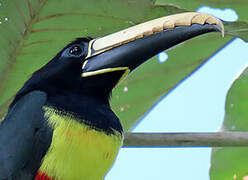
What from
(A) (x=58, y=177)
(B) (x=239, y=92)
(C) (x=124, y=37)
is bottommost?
(B) (x=239, y=92)

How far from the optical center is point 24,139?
12.9 ft

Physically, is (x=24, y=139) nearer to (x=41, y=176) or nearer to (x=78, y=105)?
(x=41, y=176)

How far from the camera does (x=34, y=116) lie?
3998mm

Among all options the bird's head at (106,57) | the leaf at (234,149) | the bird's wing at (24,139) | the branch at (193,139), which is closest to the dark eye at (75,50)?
the bird's head at (106,57)

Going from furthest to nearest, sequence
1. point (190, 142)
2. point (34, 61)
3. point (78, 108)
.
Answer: point (34, 61), point (78, 108), point (190, 142)

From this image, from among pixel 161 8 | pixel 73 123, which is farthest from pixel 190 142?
pixel 161 8

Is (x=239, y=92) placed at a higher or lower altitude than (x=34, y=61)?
lower

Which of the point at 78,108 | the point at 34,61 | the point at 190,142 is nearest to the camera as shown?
the point at 190,142

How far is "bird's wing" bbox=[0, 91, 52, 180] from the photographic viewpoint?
387cm

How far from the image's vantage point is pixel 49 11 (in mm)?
4277

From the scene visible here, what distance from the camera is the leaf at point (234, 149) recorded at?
4645 mm

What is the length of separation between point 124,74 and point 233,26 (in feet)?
2.03

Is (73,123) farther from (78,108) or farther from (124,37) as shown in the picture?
(124,37)

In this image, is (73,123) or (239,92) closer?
(73,123)
